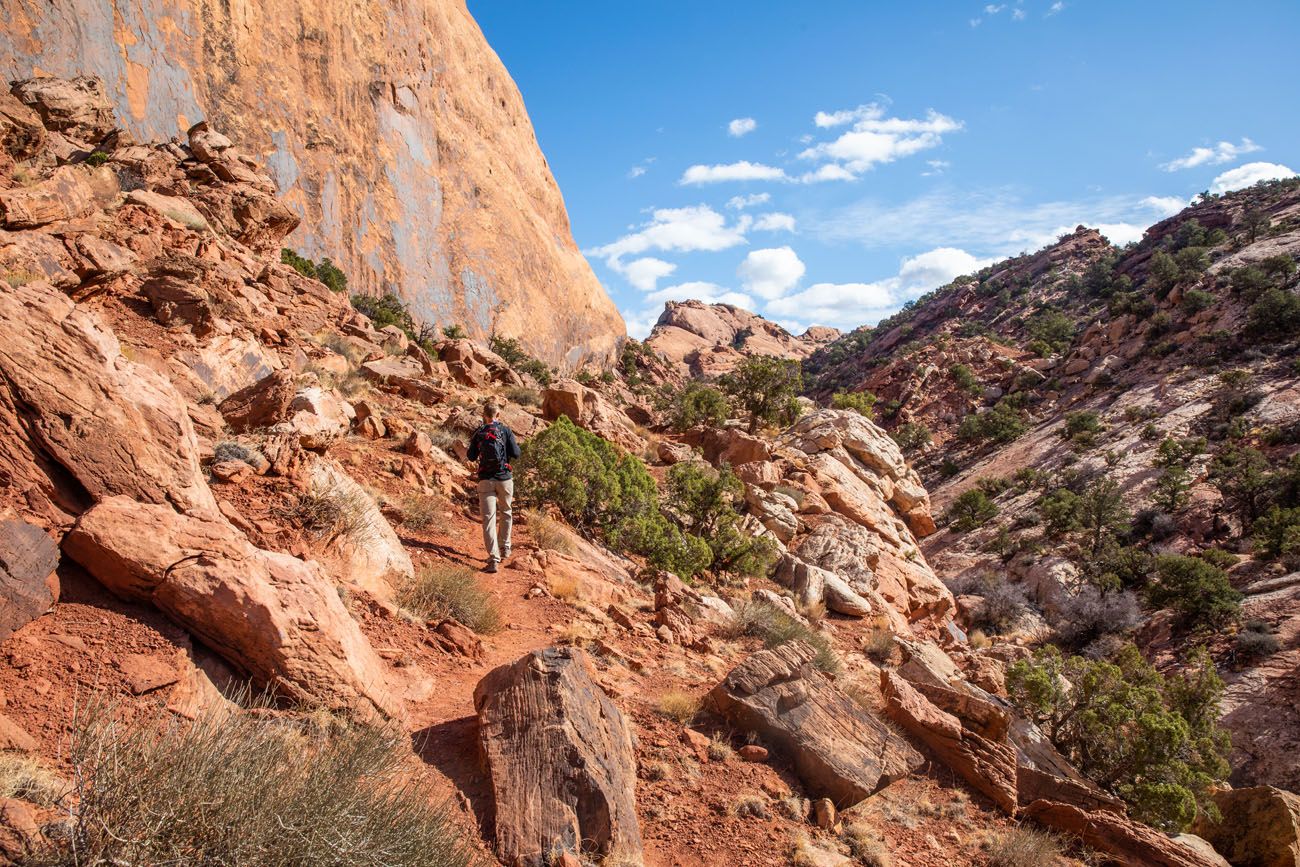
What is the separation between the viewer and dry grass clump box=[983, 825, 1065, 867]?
461 cm

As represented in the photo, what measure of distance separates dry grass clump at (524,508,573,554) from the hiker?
0.84 metres

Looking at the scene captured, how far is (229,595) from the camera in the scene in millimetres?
3668

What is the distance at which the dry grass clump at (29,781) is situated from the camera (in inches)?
92.2

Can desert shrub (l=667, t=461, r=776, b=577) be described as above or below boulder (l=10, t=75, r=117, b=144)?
below

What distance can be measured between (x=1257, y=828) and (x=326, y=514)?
30.6 feet

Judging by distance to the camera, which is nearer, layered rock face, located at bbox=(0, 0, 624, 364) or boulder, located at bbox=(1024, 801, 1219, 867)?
boulder, located at bbox=(1024, 801, 1219, 867)

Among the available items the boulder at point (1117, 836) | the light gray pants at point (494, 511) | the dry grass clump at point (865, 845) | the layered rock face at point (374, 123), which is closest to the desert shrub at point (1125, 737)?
the boulder at point (1117, 836)

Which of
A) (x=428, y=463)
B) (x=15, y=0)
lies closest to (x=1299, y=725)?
(x=428, y=463)

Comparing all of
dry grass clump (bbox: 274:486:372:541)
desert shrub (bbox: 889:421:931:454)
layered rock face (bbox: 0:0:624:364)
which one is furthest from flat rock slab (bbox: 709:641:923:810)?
desert shrub (bbox: 889:421:931:454)

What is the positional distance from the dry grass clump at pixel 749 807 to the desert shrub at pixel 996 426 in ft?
119

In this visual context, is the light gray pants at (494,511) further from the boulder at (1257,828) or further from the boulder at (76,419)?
the boulder at (1257,828)

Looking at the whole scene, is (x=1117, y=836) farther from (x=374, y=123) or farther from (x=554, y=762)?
(x=374, y=123)

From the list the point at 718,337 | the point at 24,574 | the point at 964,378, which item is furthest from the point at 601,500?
the point at 718,337

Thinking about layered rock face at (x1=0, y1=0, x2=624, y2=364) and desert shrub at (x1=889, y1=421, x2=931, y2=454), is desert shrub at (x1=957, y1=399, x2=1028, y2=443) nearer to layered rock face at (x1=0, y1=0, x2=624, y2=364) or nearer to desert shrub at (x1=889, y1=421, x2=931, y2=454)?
desert shrub at (x1=889, y1=421, x2=931, y2=454)
